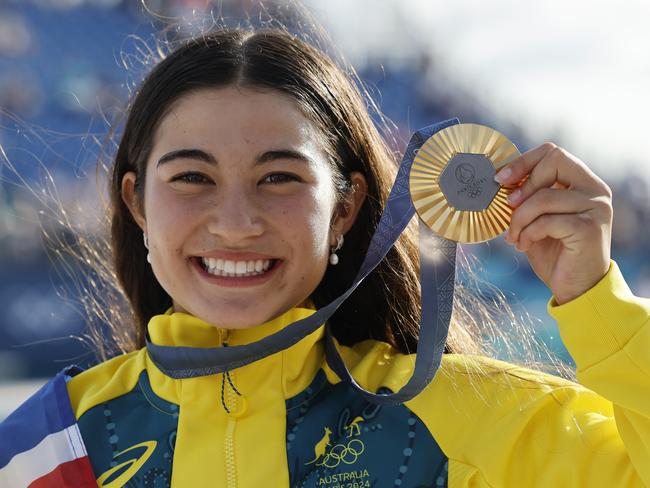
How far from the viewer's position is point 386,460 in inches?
78.0

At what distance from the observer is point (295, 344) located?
2076mm

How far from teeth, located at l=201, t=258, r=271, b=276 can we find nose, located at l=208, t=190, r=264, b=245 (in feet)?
0.18

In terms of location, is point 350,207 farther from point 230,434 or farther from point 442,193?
point 230,434

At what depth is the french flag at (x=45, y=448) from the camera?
204 cm

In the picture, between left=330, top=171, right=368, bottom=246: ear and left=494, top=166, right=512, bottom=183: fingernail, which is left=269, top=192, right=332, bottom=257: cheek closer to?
left=330, top=171, right=368, bottom=246: ear

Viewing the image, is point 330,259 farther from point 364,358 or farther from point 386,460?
point 386,460

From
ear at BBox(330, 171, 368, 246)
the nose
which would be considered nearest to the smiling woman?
the nose

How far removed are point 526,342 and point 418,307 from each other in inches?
10.9

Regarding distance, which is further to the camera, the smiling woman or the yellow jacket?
the smiling woman

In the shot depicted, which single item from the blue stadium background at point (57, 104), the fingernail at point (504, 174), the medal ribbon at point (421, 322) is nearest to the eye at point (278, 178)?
the medal ribbon at point (421, 322)

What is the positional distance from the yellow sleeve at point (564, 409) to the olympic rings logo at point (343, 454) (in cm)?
15

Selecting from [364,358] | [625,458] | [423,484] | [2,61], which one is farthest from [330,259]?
[2,61]

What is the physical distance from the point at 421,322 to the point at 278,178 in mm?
448

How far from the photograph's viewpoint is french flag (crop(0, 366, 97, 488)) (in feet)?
6.70
